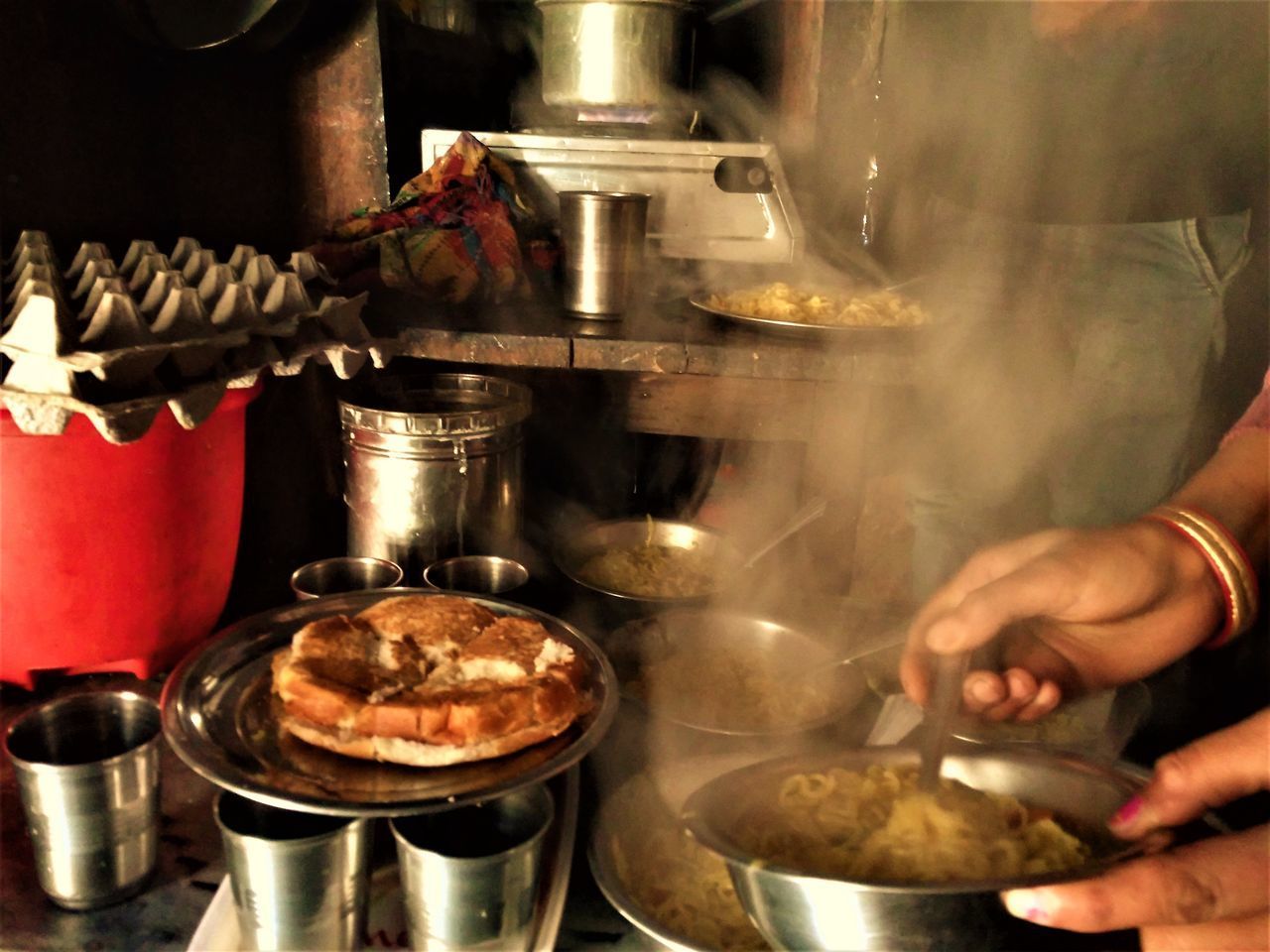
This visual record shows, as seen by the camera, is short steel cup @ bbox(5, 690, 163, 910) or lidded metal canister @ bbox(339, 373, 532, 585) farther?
lidded metal canister @ bbox(339, 373, 532, 585)

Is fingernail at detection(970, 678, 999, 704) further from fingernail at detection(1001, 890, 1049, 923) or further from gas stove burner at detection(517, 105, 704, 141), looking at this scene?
gas stove burner at detection(517, 105, 704, 141)

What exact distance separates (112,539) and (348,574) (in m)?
0.44

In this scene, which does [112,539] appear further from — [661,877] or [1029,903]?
[1029,903]

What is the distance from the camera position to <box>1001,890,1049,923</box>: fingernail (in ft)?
3.14

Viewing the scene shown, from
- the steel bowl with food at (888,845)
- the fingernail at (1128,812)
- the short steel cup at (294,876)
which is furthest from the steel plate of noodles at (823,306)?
the short steel cup at (294,876)

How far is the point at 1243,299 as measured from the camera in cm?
282

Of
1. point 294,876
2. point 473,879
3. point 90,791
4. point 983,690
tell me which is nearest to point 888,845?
point 983,690

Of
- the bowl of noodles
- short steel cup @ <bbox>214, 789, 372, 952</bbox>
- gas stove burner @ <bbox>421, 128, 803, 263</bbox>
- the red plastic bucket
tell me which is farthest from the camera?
gas stove burner @ <bbox>421, 128, 803, 263</bbox>

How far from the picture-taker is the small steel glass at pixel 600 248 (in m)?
2.19

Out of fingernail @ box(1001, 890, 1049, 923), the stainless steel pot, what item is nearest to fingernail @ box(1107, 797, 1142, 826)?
fingernail @ box(1001, 890, 1049, 923)

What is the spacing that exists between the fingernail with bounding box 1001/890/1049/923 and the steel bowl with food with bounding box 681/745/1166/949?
14mm

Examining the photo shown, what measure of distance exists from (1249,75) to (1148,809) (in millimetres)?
2485

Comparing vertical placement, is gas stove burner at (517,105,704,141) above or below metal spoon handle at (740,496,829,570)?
above

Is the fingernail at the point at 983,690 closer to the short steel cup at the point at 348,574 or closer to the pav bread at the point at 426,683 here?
the pav bread at the point at 426,683
